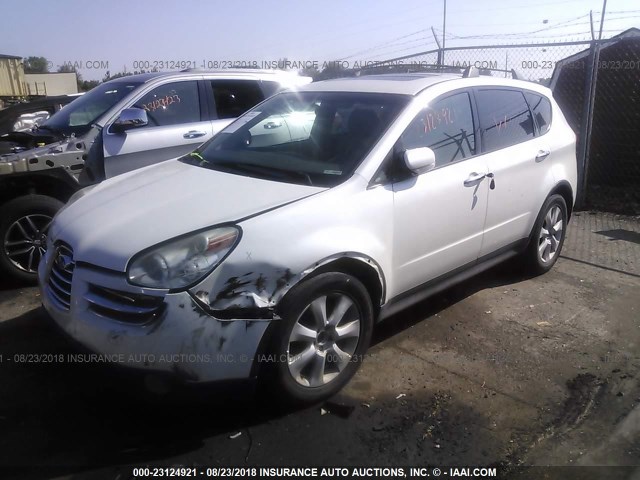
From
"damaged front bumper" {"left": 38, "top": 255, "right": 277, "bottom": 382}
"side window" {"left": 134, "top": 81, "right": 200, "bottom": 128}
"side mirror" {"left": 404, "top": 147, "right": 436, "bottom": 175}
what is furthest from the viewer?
"side window" {"left": 134, "top": 81, "right": 200, "bottom": 128}

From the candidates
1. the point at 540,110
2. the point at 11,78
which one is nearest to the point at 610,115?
the point at 540,110

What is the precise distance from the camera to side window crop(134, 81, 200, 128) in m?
5.55

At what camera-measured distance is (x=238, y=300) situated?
8.61 ft

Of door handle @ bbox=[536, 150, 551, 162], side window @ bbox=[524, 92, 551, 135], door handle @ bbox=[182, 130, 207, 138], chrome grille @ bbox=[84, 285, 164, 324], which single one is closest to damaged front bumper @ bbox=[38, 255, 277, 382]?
chrome grille @ bbox=[84, 285, 164, 324]

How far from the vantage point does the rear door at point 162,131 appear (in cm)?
520

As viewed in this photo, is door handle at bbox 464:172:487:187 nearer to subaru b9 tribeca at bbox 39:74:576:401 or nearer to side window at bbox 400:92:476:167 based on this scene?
subaru b9 tribeca at bbox 39:74:576:401

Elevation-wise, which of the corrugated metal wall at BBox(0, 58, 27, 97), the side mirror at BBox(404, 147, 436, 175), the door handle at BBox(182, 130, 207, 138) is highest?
the side mirror at BBox(404, 147, 436, 175)

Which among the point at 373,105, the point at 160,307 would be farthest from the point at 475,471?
the point at 373,105

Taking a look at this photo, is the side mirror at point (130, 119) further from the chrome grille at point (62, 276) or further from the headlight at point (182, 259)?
the headlight at point (182, 259)

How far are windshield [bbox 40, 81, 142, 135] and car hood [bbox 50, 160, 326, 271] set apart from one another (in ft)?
7.07

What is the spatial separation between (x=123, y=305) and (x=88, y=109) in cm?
377

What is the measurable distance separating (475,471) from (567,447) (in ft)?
1.78

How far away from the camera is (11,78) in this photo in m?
39.8

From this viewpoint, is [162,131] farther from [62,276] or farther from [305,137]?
[62,276]
